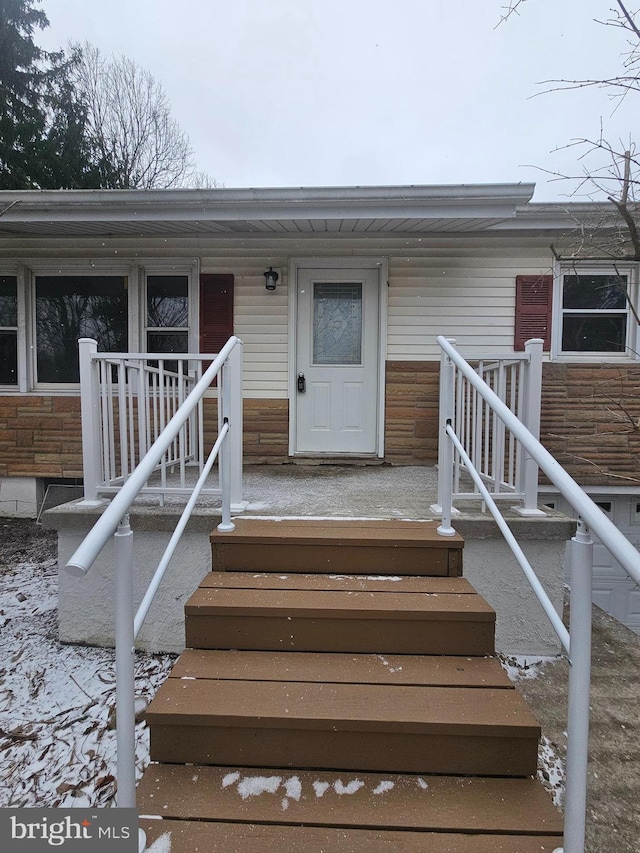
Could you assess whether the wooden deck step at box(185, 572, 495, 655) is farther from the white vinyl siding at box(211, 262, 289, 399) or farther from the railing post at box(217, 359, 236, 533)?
the white vinyl siding at box(211, 262, 289, 399)

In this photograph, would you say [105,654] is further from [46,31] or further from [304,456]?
[46,31]

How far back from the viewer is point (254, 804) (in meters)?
1.36

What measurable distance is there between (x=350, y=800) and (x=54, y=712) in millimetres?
1690

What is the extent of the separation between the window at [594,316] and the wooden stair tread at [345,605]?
3.81 meters

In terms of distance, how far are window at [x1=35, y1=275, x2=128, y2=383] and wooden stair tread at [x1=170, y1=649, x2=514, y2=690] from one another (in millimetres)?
4009

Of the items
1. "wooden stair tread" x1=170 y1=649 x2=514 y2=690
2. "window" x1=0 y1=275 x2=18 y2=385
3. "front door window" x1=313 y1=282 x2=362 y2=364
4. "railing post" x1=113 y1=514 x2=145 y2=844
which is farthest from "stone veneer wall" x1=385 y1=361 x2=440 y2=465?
"window" x1=0 y1=275 x2=18 y2=385

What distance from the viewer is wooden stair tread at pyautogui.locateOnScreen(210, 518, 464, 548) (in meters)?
2.22

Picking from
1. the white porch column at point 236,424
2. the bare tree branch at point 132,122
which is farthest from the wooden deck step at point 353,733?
the bare tree branch at point 132,122

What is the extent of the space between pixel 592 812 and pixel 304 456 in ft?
11.6

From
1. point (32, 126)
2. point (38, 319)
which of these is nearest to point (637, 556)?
point (38, 319)

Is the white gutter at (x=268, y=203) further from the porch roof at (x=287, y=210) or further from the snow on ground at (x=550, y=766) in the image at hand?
the snow on ground at (x=550, y=766)

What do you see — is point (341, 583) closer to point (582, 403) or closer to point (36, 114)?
point (582, 403)

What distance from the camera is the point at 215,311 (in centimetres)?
484

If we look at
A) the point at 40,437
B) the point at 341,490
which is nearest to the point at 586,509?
the point at 341,490
